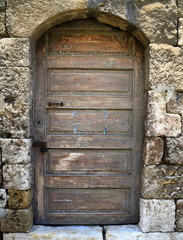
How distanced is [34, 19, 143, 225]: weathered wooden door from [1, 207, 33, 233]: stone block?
0.72 feet

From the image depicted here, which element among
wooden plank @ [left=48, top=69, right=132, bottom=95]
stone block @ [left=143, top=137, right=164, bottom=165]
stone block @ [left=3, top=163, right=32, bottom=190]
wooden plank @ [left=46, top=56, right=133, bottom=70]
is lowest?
stone block @ [left=3, top=163, right=32, bottom=190]

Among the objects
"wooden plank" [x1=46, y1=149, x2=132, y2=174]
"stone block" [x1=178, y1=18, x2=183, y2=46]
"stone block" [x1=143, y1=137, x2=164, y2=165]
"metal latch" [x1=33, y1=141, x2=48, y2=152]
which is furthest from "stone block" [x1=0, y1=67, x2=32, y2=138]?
"stone block" [x1=178, y1=18, x2=183, y2=46]

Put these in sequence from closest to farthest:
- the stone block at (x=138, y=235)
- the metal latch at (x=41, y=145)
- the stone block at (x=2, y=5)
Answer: the stone block at (x=2, y=5)
the stone block at (x=138, y=235)
the metal latch at (x=41, y=145)

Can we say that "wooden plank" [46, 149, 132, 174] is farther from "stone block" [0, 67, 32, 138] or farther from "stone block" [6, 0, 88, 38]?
"stone block" [6, 0, 88, 38]

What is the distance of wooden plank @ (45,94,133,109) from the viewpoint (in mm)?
2426

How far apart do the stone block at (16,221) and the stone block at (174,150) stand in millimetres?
1487

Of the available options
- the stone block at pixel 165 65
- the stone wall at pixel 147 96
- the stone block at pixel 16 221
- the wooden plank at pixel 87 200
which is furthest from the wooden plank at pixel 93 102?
the stone block at pixel 16 221

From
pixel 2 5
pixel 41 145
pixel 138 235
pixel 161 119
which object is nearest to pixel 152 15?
pixel 161 119

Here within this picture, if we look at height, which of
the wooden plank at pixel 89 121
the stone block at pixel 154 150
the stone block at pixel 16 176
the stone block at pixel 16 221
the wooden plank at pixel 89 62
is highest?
the wooden plank at pixel 89 62

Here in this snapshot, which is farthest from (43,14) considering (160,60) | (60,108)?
(160,60)

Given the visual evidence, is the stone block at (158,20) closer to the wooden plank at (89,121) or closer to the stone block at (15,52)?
the wooden plank at (89,121)

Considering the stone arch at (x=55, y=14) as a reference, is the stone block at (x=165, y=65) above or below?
below

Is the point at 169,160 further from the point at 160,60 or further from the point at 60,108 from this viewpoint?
the point at 60,108

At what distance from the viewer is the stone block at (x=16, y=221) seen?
7.38 ft
